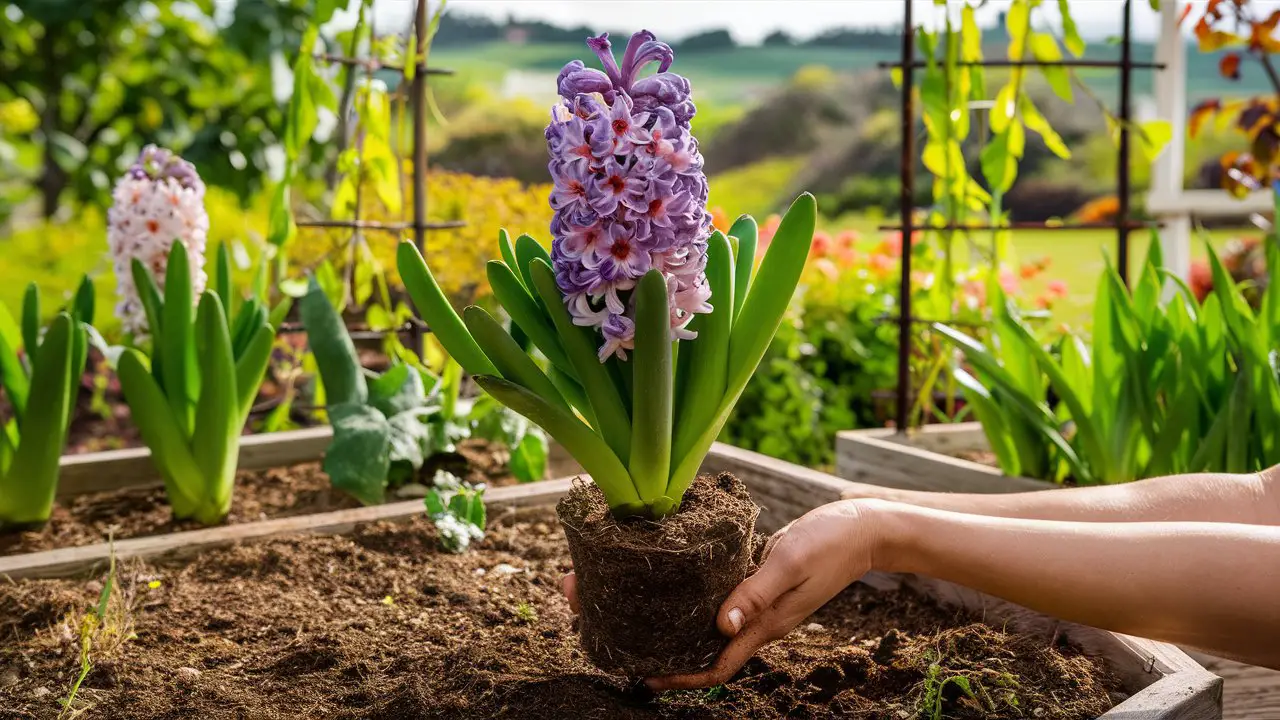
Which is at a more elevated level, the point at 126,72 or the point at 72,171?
the point at 126,72

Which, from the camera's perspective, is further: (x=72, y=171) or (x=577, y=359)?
(x=72, y=171)

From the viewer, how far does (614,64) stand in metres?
1.14

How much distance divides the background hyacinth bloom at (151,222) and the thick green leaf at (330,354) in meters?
0.29

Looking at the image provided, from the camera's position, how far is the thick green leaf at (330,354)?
222 centimetres

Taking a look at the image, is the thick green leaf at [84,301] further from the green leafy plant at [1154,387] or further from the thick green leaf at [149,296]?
the green leafy plant at [1154,387]

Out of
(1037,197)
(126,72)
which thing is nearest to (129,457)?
(126,72)

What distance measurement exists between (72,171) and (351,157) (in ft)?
12.5

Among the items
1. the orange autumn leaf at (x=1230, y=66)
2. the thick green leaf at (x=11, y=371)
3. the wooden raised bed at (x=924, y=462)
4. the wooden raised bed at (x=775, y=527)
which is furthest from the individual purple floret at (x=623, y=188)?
the orange autumn leaf at (x=1230, y=66)

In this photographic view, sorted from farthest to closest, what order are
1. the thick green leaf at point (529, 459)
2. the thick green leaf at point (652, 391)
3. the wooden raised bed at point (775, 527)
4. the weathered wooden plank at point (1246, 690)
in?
the thick green leaf at point (529, 459), the weathered wooden plank at point (1246, 690), the wooden raised bed at point (775, 527), the thick green leaf at point (652, 391)

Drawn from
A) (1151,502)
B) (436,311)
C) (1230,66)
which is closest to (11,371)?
(436,311)

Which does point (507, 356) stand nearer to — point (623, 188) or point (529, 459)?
point (623, 188)

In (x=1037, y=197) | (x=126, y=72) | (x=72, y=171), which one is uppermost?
(x=126, y=72)

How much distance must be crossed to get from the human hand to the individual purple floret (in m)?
0.27

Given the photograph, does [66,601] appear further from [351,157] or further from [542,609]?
[351,157]
